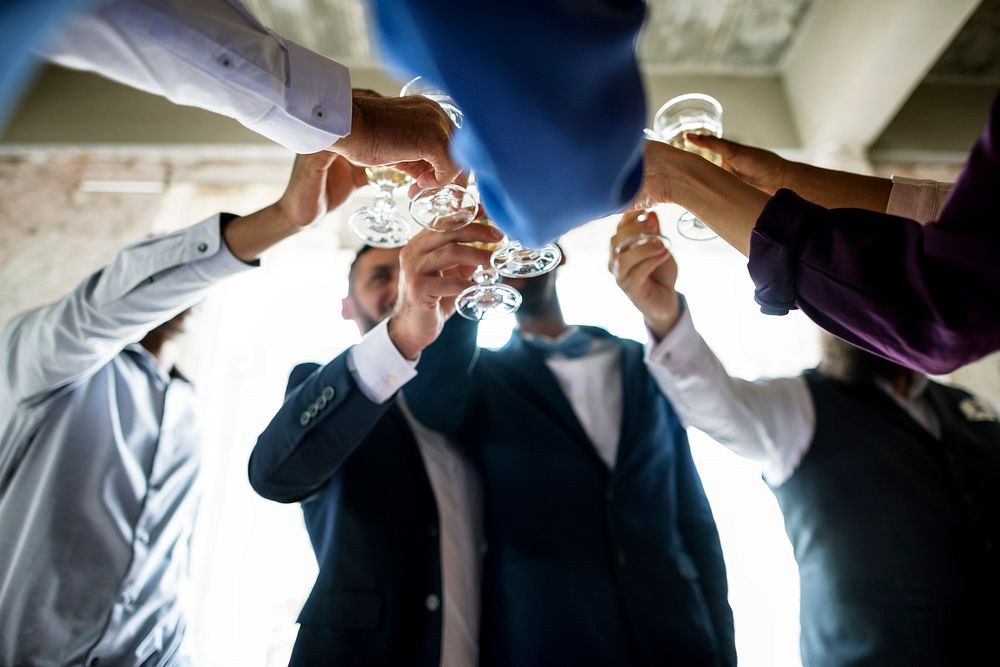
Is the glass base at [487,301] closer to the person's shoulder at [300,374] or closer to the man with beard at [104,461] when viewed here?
the man with beard at [104,461]

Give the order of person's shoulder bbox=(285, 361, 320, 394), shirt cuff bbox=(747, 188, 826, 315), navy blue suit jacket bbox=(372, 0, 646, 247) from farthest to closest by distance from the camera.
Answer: person's shoulder bbox=(285, 361, 320, 394) < shirt cuff bbox=(747, 188, 826, 315) < navy blue suit jacket bbox=(372, 0, 646, 247)

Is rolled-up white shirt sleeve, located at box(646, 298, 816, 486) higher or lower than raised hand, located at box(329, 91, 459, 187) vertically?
lower

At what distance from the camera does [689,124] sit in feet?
3.78

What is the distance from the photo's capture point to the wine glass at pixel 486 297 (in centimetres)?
109

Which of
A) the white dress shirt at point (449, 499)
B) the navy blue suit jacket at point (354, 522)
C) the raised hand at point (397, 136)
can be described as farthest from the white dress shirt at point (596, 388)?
the raised hand at point (397, 136)

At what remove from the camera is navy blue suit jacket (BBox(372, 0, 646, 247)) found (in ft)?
2.14

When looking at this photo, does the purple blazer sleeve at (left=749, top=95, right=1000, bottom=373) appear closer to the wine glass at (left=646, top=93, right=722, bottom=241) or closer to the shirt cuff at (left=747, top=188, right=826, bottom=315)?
the shirt cuff at (left=747, top=188, right=826, bottom=315)

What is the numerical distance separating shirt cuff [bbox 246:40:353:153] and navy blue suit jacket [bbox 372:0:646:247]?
7.4 inches

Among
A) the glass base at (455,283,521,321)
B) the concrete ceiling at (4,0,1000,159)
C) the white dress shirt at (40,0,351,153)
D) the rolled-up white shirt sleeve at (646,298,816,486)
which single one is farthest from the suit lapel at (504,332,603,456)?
the concrete ceiling at (4,0,1000,159)

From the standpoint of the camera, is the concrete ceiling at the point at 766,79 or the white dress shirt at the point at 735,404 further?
the concrete ceiling at the point at 766,79

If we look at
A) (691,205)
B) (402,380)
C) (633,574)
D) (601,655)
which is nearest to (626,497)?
(633,574)

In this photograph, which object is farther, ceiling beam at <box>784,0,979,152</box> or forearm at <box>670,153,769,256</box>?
ceiling beam at <box>784,0,979,152</box>

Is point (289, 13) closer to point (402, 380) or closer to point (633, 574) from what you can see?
point (402, 380)

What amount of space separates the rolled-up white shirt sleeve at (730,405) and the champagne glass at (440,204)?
2.07 feet
